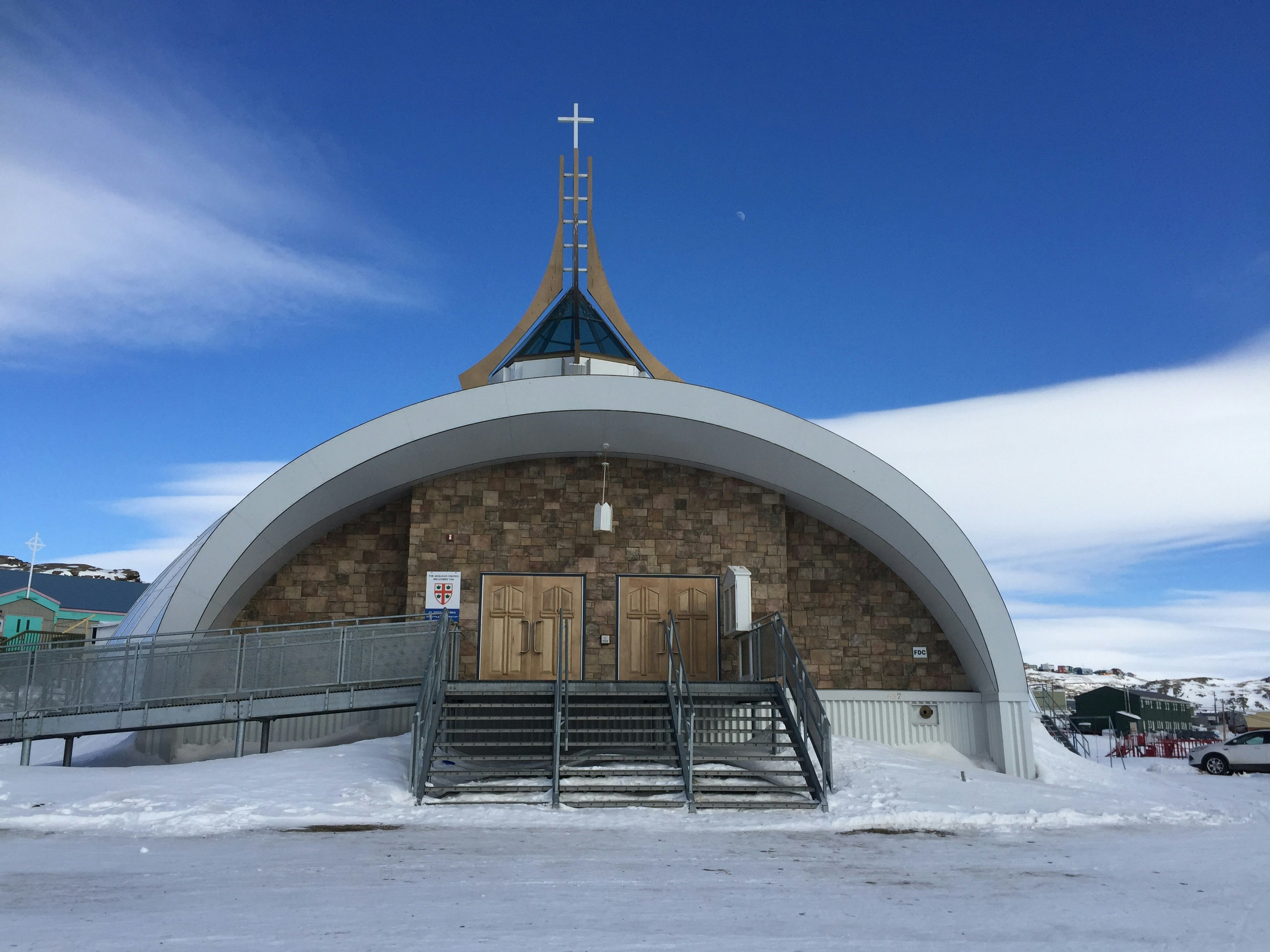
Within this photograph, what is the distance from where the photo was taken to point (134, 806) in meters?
8.90

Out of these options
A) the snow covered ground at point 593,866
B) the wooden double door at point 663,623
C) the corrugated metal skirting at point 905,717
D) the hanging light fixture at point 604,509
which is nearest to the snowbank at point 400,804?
the snow covered ground at point 593,866

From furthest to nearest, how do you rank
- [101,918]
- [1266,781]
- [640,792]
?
[1266,781]
[640,792]
[101,918]

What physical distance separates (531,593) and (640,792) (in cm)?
482

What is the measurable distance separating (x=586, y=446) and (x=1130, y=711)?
38.7 meters

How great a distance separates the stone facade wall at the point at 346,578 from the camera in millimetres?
14289

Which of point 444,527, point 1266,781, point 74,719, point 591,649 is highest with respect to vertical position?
point 444,527

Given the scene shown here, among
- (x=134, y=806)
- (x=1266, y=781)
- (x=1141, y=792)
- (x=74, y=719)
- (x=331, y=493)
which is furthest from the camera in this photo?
(x=1266, y=781)

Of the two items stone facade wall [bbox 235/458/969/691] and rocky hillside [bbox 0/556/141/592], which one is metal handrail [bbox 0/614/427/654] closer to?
stone facade wall [bbox 235/458/969/691]

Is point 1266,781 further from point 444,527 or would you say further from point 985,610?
point 444,527

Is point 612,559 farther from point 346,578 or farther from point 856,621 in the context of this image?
point 346,578

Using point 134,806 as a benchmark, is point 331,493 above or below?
above

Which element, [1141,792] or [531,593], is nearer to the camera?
[1141,792]

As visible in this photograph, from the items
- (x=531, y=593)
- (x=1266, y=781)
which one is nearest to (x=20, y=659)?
(x=531, y=593)

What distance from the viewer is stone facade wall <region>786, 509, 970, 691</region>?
14672 millimetres
